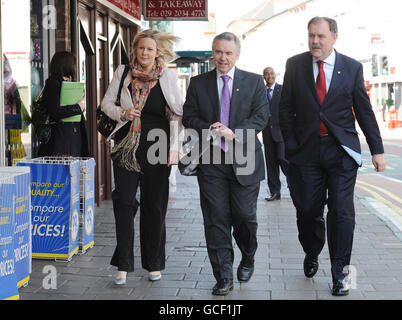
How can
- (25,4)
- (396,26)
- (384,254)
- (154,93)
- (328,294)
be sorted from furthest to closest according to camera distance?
1. (396,26)
2. (25,4)
3. (384,254)
4. (154,93)
5. (328,294)

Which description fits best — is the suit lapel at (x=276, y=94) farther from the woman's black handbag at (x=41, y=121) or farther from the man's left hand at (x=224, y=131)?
the man's left hand at (x=224, y=131)

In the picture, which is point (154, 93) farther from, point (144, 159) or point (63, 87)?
point (63, 87)

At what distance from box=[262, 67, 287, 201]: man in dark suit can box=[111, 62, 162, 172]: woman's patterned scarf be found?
5212mm

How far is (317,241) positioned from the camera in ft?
18.9

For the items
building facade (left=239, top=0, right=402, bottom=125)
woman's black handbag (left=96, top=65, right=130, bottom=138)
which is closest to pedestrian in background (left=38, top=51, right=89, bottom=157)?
woman's black handbag (left=96, top=65, right=130, bottom=138)

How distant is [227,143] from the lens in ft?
17.5

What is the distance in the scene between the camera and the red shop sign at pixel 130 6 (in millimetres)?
11023

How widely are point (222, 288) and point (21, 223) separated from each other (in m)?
1.53

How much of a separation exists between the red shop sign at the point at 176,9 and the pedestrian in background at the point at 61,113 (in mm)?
5585

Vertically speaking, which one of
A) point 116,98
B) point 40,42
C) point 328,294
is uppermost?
point 40,42

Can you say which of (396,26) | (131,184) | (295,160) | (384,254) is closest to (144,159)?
(131,184)

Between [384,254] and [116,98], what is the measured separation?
287cm

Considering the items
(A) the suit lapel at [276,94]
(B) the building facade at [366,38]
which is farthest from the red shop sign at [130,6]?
(B) the building facade at [366,38]

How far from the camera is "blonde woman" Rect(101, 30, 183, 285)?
5.60m
